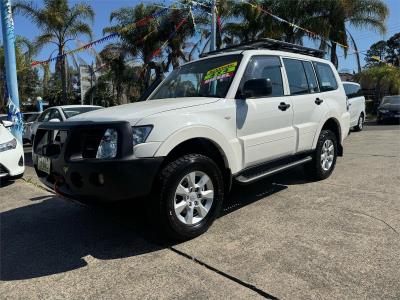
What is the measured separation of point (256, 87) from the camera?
4.29 metres

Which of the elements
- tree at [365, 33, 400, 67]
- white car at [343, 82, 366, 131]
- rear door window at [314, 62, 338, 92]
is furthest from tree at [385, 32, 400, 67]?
rear door window at [314, 62, 338, 92]

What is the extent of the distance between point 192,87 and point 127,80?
25.7 meters

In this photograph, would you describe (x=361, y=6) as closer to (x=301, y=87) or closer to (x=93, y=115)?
(x=301, y=87)

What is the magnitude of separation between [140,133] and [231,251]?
4.28 ft

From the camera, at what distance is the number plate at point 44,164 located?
13.0ft

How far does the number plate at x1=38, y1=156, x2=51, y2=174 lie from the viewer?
13.0ft

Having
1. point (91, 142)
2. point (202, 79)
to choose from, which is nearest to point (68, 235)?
point (91, 142)

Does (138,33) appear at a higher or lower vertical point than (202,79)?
higher

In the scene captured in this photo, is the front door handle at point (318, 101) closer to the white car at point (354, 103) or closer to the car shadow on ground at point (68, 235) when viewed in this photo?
the car shadow on ground at point (68, 235)

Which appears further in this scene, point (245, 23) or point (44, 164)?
point (245, 23)

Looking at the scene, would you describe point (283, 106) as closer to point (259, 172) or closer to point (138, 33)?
point (259, 172)

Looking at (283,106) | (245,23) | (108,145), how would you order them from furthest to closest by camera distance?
(245,23) → (283,106) → (108,145)

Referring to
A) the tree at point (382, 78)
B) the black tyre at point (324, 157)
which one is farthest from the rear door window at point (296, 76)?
the tree at point (382, 78)

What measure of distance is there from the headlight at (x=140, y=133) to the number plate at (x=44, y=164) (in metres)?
1.02
